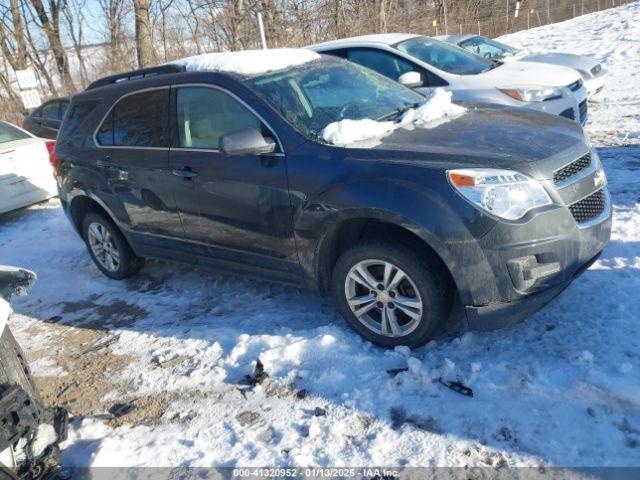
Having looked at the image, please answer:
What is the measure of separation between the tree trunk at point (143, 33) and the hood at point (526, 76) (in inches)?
435

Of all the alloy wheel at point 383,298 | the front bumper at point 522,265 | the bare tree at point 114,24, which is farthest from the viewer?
the bare tree at point 114,24

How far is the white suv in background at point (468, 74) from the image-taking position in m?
6.84

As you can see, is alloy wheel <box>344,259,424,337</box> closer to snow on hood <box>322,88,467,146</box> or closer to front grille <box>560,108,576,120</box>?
snow on hood <box>322,88,467,146</box>

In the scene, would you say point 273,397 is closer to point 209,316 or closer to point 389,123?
point 209,316

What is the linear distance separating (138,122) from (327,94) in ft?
5.46

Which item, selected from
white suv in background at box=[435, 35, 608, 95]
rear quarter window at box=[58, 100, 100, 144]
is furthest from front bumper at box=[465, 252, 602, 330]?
white suv in background at box=[435, 35, 608, 95]

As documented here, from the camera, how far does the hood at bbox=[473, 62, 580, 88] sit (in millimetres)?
6988

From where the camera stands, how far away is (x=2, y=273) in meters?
2.89

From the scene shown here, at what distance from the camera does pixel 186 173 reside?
165 inches

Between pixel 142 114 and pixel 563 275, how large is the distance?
3.44 m

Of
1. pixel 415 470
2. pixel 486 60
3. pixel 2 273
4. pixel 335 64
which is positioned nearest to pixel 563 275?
pixel 415 470

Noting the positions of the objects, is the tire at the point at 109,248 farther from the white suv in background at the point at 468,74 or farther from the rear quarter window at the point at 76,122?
the white suv in background at the point at 468,74

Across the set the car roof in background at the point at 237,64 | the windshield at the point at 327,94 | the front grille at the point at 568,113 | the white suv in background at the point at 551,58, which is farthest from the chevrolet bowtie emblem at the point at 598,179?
the white suv in background at the point at 551,58

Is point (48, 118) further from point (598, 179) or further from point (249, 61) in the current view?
point (598, 179)
